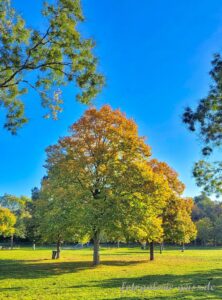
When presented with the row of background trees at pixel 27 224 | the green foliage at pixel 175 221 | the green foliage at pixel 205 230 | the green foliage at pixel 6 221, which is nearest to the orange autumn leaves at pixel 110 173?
the green foliage at pixel 175 221

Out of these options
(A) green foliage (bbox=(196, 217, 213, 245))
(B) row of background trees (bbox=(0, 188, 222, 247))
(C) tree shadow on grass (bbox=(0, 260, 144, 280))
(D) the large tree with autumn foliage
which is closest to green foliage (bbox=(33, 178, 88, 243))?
(D) the large tree with autumn foliage

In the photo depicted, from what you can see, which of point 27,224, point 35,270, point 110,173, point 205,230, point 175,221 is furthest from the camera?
point 205,230

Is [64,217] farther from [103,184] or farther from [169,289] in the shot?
[169,289]

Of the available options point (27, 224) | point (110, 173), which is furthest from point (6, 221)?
point (110, 173)

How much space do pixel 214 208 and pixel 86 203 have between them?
87616 mm

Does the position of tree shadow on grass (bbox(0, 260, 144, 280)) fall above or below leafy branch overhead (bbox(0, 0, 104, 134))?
below

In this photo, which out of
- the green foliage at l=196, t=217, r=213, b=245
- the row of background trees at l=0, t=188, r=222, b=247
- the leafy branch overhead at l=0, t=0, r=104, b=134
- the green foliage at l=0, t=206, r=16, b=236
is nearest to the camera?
the leafy branch overhead at l=0, t=0, r=104, b=134

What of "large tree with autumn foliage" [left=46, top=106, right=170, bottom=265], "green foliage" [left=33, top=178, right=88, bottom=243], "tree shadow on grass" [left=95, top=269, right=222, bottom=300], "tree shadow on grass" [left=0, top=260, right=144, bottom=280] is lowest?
"tree shadow on grass" [left=0, top=260, right=144, bottom=280]

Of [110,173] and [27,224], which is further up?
[110,173]

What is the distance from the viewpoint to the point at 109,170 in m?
23.2

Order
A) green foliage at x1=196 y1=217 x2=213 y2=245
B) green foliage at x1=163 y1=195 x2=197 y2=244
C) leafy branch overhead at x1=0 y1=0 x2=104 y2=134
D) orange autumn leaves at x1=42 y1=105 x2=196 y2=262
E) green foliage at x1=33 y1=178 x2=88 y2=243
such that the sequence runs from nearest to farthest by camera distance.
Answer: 1. leafy branch overhead at x1=0 y1=0 x2=104 y2=134
2. green foliage at x1=33 y1=178 x2=88 y2=243
3. orange autumn leaves at x1=42 y1=105 x2=196 y2=262
4. green foliage at x1=163 y1=195 x2=197 y2=244
5. green foliage at x1=196 y1=217 x2=213 y2=245

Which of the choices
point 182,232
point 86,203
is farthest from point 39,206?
point 182,232

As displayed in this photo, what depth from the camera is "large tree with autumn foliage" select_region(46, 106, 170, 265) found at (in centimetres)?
Result: 2227

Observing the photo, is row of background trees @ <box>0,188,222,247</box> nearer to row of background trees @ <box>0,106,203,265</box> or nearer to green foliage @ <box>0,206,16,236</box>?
green foliage @ <box>0,206,16,236</box>
